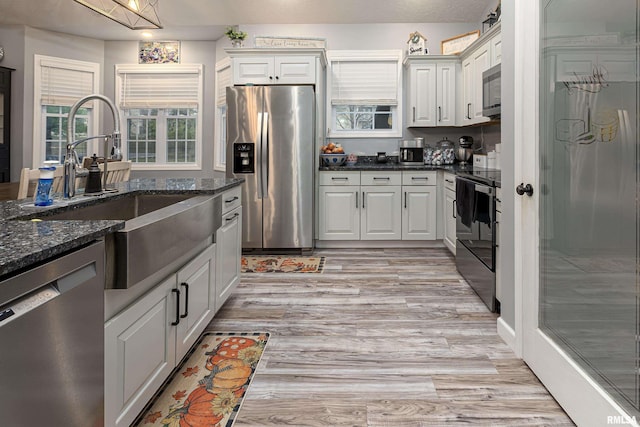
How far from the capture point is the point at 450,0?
5.30 meters

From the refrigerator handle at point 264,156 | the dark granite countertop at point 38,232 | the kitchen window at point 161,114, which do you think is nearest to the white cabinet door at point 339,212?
the refrigerator handle at point 264,156

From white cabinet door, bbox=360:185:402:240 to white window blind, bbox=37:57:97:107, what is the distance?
442cm

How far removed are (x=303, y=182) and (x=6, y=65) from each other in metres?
4.43

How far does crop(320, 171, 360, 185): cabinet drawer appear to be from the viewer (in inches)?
199

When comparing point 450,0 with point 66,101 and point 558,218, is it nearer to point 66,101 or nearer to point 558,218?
point 558,218

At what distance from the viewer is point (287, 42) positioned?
18.1 feet


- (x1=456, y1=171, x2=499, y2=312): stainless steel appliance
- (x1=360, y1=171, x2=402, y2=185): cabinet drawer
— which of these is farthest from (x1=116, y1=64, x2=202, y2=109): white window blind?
(x1=456, y1=171, x2=499, y2=312): stainless steel appliance

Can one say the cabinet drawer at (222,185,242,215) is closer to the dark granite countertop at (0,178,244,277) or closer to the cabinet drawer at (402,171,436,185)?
the dark granite countertop at (0,178,244,277)

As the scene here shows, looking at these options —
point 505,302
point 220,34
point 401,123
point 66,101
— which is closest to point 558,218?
point 505,302

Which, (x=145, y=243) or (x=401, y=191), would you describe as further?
(x=401, y=191)

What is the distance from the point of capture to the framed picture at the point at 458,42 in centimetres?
524

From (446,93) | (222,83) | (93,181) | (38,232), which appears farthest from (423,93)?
(38,232)

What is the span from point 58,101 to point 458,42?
5.43 m

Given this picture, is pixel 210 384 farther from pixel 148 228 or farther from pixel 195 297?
pixel 148 228
